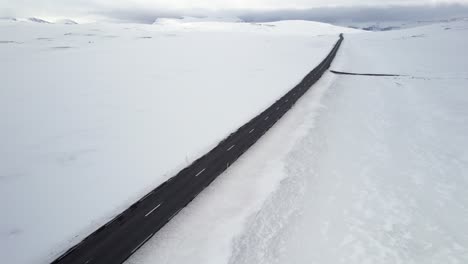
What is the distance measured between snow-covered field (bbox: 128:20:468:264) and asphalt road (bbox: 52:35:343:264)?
1.27 feet

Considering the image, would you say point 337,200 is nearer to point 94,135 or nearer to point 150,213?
point 150,213

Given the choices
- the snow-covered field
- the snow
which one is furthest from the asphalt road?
the snow

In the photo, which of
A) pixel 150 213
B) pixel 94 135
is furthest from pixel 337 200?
pixel 94 135

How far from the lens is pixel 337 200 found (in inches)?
490

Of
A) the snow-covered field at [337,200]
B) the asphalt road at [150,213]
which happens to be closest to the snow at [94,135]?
the snow-covered field at [337,200]

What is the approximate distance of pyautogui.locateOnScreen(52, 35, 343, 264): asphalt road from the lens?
888cm

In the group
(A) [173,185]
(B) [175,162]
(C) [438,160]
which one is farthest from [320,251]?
(C) [438,160]

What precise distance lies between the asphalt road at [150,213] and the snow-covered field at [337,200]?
39cm

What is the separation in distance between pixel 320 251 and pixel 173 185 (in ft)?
18.6

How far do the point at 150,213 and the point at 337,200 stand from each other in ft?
23.0

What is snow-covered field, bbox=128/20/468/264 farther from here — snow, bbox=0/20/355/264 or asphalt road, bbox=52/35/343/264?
snow, bbox=0/20/355/264

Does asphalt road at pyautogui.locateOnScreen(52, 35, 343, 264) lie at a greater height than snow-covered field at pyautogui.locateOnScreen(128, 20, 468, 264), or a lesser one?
greater

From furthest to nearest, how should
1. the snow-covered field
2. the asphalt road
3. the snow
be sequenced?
1. the snow
2. the snow-covered field
3. the asphalt road

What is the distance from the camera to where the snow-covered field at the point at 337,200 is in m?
9.93
